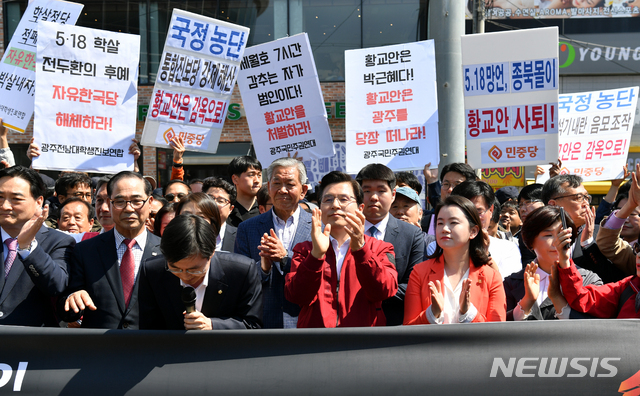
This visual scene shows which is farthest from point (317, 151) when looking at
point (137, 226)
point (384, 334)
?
point (384, 334)

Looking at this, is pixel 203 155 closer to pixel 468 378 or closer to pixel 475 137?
pixel 475 137

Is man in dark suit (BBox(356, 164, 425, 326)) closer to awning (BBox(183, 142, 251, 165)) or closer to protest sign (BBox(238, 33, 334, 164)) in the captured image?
protest sign (BBox(238, 33, 334, 164))

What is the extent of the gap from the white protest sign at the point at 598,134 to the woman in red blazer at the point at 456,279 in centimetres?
356

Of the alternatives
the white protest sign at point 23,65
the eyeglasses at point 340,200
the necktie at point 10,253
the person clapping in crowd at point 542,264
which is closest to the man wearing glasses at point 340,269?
the eyeglasses at point 340,200

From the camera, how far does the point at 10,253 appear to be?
2.82 metres

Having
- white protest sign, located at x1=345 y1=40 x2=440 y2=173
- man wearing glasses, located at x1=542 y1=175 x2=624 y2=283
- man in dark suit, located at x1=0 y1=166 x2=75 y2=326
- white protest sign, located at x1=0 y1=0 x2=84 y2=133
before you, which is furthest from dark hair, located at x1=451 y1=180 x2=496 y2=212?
white protest sign, located at x1=0 y1=0 x2=84 y2=133

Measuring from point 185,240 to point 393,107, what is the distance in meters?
3.73

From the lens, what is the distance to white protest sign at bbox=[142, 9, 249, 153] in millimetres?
5336

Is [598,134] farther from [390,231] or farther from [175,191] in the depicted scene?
[175,191]

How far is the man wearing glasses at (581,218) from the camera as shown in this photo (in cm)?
349

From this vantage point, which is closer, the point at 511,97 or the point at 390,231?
the point at 390,231

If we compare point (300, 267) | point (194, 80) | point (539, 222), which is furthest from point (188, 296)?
point (194, 80)

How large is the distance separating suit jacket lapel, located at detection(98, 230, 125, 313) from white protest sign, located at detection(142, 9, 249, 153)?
8.11 feet

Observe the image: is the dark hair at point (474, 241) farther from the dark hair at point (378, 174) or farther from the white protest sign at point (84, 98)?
the white protest sign at point (84, 98)
